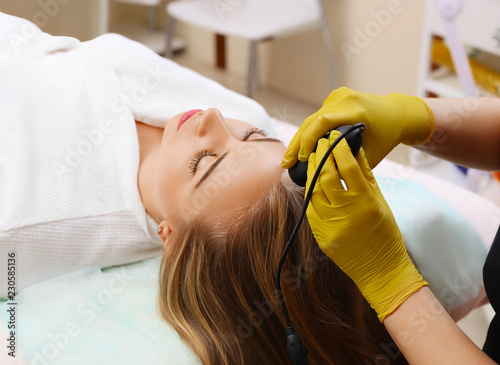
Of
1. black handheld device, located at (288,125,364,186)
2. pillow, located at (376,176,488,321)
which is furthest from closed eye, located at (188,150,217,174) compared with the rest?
pillow, located at (376,176,488,321)

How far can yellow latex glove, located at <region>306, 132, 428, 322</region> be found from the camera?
35.5 inches

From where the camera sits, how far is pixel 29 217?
115cm

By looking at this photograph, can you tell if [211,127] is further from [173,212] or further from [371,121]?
[371,121]

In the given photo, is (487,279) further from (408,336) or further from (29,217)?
(29,217)

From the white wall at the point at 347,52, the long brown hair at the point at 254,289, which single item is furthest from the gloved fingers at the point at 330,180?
the white wall at the point at 347,52

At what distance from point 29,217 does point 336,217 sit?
63cm

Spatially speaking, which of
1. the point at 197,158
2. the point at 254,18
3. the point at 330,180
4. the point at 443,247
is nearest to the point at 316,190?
the point at 330,180

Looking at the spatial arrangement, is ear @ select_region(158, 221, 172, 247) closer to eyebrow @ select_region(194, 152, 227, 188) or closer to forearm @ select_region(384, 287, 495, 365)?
eyebrow @ select_region(194, 152, 227, 188)

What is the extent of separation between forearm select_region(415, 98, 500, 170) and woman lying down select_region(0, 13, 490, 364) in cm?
32

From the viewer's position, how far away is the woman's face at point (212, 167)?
1128 mm

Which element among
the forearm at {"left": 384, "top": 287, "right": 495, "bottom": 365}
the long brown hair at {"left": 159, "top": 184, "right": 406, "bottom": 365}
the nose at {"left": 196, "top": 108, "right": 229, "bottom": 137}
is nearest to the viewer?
the forearm at {"left": 384, "top": 287, "right": 495, "bottom": 365}

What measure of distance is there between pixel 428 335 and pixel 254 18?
2.05 metres

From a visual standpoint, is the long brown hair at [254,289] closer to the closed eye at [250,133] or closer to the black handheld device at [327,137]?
the black handheld device at [327,137]

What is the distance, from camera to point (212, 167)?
1.17m
